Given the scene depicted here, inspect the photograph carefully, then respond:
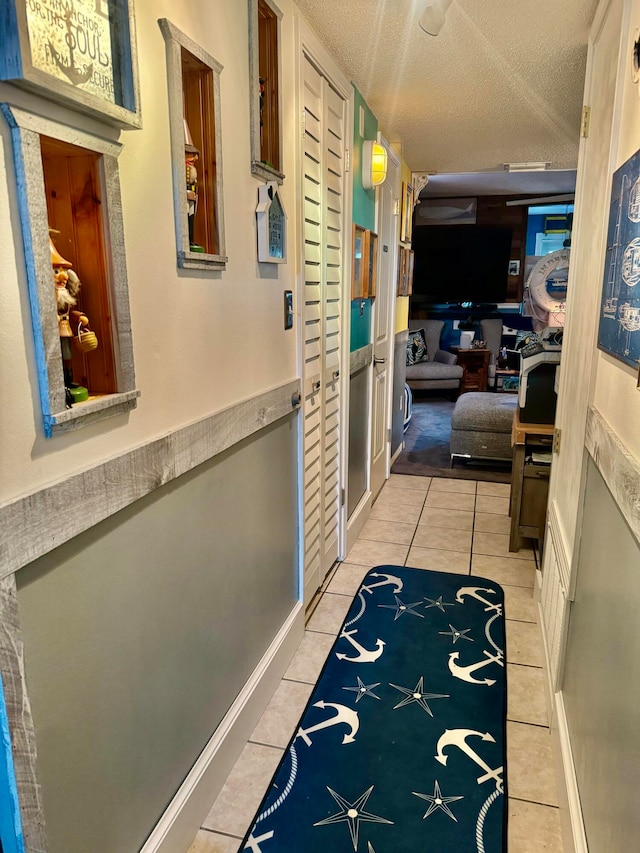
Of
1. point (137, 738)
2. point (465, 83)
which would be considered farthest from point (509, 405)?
point (137, 738)

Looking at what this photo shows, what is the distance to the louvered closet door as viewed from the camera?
88.3 inches

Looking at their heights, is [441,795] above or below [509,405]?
below

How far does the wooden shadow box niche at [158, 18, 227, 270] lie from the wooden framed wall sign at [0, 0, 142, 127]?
178mm

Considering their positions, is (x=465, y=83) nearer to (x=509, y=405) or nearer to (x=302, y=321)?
(x=302, y=321)

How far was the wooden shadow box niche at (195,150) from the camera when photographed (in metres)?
1.25

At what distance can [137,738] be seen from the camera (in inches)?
50.2

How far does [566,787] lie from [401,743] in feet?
1.66

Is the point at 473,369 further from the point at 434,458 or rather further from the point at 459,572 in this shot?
the point at 459,572

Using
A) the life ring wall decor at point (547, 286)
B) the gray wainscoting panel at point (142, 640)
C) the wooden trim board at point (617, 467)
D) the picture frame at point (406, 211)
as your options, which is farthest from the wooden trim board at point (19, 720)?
the life ring wall decor at point (547, 286)

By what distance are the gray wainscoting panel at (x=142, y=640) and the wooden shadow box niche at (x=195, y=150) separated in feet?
1.77

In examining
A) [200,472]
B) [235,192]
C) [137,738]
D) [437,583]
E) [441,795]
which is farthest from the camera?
[437,583]

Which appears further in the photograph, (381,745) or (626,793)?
(381,745)

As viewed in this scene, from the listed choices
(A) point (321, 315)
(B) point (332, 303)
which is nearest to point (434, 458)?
(B) point (332, 303)

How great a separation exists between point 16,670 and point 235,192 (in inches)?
48.6
